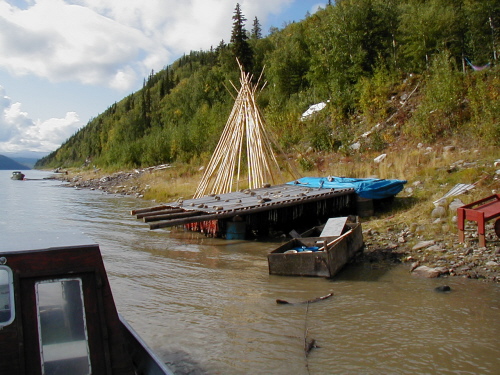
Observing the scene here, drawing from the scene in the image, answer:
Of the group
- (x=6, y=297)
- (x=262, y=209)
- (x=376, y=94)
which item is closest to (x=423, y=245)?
(x=262, y=209)

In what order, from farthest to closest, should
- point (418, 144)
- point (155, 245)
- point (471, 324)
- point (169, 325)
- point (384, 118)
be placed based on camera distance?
point (384, 118)
point (418, 144)
point (155, 245)
point (169, 325)
point (471, 324)

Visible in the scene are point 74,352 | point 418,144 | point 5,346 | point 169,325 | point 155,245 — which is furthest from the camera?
point 418,144

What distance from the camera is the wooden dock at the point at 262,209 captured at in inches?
461

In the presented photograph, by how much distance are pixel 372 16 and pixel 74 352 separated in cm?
2907

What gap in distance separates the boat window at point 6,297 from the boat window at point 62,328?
0.20 m

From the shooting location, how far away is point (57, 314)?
3771mm

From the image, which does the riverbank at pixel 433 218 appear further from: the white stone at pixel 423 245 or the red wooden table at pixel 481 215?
the red wooden table at pixel 481 215

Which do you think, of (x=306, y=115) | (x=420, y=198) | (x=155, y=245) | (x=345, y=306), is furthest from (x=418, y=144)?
(x=345, y=306)

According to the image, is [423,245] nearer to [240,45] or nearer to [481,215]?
[481,215]

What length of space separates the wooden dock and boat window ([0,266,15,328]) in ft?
24.3

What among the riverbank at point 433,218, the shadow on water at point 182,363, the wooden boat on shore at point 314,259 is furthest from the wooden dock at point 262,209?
the shadow on water at point 182,363

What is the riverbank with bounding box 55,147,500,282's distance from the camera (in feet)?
27.2

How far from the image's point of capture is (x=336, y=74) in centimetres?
2795

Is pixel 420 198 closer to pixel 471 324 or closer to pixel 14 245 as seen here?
pixel 471 324
